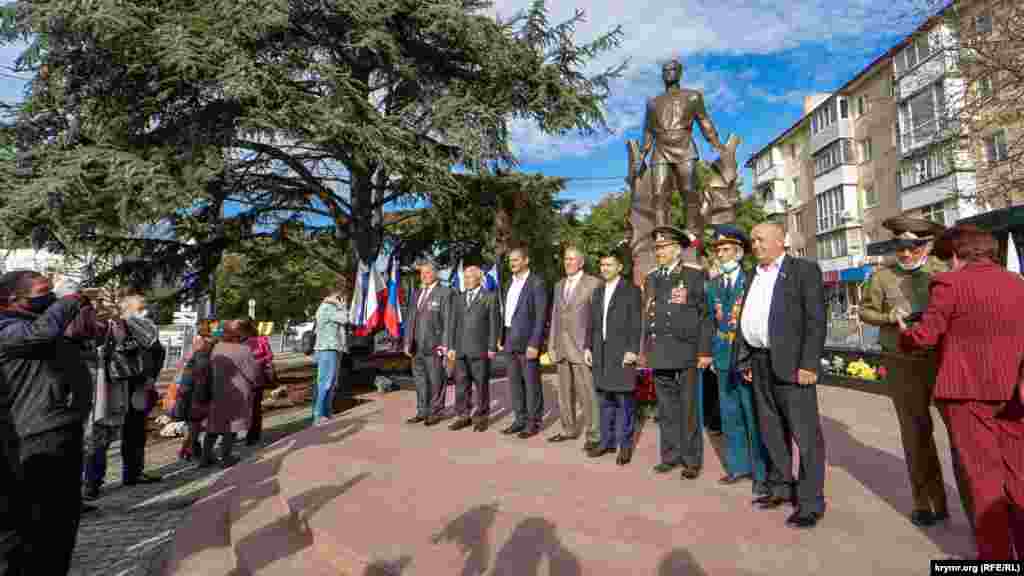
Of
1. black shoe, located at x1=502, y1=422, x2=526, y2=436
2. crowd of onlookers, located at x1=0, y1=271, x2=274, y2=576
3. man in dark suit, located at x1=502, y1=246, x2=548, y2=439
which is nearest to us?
crowd of onlookers, located at x1=0, y1=271, x2=274, y2=576

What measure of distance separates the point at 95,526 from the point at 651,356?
4539mm

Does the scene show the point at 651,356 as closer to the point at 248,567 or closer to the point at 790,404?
the point at 790,404

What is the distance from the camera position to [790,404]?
3398 millimetres

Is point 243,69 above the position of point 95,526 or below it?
above

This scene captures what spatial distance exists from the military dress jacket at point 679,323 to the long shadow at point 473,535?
1.79m

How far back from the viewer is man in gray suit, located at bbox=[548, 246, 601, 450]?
5.47 metres

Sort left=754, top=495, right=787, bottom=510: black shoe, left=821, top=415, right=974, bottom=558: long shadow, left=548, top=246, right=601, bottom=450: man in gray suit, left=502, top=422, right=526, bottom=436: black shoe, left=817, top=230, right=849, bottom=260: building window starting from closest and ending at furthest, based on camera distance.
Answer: left=821, top=415, right=974, bottom=558: long shadow < left=754, top=495, right=787, bottom=510: black shoe < left=548, top=246, right=601, bottom=450: man in gray suit < left=502, top=422, right=526, bottom=436: black shoe < left=817, top=230, right=849, bottom=260: building window

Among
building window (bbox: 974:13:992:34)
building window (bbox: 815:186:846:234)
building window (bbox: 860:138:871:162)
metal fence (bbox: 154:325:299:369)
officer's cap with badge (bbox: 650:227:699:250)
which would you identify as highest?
building window (bbox: 860:138:871:162)

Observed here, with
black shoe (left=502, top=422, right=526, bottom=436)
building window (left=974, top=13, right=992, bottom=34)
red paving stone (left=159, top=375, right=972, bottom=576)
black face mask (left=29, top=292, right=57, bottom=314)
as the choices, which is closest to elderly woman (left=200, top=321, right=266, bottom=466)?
red paving stone (left=159, top=375, right=972, bottom=576)

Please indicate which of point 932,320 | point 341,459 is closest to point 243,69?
point 341,459

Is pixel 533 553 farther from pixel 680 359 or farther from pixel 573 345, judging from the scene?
pixel 573 345

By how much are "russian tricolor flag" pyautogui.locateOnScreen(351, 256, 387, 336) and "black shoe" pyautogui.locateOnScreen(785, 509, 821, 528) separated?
355 inches

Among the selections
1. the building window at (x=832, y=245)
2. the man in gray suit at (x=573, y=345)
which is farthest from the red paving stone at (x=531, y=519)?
the building window at (x=832, y=245)

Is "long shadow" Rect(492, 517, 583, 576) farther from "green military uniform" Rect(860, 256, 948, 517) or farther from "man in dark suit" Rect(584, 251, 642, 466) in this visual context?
"green military uniform" Rect(860, 256, 948, 517)
